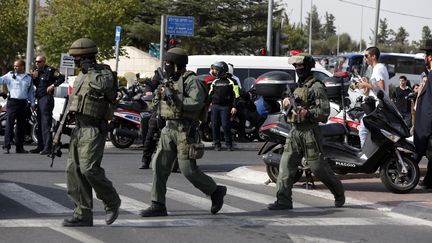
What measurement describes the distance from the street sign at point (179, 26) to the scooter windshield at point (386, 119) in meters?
17.3

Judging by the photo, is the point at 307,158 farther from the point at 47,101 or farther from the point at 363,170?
the point at 47,101

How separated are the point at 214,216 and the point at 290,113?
56.6 inches

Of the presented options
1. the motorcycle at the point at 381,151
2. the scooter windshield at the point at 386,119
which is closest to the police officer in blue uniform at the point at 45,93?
the motorcycle at the point at 381,151

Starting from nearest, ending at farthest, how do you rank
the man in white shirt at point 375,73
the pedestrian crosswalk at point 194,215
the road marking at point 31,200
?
the pedestrian crosswalk at point 194,215, the road marking at point 31,200, the man in white shirt at point 375,73

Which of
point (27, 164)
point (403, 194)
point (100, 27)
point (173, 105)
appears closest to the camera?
point (173, 105)

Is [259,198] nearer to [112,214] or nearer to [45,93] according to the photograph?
[112,214]

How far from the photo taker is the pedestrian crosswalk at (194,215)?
8500 mm

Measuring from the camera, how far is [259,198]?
10.5 metres

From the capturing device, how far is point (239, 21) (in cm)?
5662

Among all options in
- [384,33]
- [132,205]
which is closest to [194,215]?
[132,205]

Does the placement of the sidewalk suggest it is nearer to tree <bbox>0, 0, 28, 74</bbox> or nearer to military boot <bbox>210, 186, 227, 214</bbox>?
military boot <bbox>210, 186, 227, 214</bbox>

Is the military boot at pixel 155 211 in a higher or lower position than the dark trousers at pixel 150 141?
lower

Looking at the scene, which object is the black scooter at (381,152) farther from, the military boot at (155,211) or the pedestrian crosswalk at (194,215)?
the military boot at (155,211)

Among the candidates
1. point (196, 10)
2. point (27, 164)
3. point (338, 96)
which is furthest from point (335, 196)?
point (196, 10)
